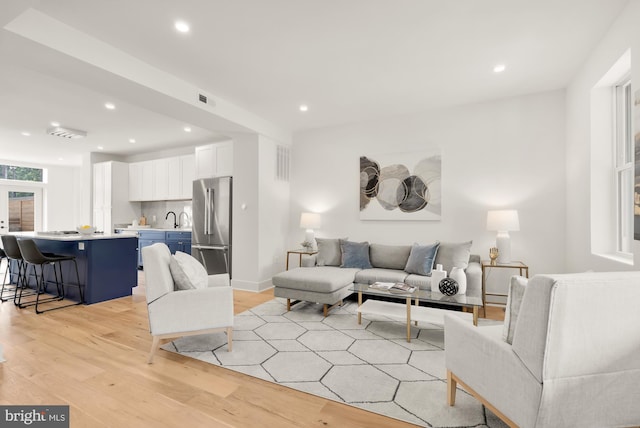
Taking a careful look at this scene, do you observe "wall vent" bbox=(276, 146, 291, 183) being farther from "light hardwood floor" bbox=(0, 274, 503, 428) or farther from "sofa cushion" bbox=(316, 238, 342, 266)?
"light hardwood floor" bbox=(0, 274, 503, 428)

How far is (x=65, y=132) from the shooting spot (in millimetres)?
5457

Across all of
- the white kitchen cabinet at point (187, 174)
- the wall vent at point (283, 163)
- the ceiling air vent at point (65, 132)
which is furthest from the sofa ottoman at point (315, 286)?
the ceiling air vent at point (65, 132)

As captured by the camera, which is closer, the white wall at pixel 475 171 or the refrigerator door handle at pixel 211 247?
Answer: the white wall at pixel 475 171

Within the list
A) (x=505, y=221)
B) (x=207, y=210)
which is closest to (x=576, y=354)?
(x=505, y=221)

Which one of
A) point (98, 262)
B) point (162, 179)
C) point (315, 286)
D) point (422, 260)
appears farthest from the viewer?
point (162, 179)

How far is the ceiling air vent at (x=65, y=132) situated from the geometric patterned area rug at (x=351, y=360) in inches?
185

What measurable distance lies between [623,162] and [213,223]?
17.1 ft

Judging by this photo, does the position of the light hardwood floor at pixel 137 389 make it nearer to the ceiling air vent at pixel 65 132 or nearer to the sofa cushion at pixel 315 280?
the sofa cushion at pixel 315 280

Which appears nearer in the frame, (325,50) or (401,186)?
(325,50)

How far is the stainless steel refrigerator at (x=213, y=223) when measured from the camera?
5.14 metres

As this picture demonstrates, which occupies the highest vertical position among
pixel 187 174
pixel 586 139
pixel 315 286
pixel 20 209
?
pixel 187 174
